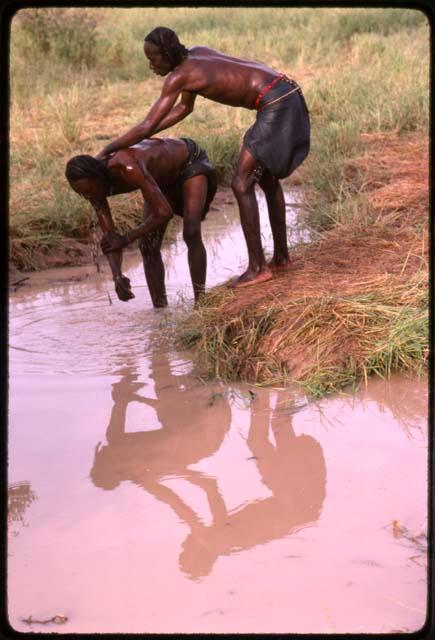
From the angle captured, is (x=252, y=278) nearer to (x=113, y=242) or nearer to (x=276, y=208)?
(x=276, y=208)

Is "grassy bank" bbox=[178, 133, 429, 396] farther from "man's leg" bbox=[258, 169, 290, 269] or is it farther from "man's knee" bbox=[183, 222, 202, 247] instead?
"man's knee" bbox=[183, 222, 202, 247]

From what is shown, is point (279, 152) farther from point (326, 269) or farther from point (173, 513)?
point (173, 513)

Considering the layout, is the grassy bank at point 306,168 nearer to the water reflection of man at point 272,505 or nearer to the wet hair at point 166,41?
the water reflection of man at point 272,505

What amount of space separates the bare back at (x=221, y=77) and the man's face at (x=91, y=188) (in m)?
0.62

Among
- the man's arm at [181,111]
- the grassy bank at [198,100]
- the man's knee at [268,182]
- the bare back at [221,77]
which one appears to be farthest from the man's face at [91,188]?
the grassy bank at [198,100]

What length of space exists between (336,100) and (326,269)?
5356mm

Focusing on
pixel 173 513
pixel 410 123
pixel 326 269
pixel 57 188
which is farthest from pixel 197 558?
pixel 410 123

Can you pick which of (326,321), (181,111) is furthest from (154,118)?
(326,321)

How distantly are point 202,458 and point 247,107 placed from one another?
2.13 metres

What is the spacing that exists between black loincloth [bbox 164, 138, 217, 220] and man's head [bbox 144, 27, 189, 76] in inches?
22.5

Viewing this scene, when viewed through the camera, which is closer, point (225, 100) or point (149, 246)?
point (225, 100)

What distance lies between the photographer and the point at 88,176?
184 inches

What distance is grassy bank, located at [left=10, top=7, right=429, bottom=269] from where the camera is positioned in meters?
7.03

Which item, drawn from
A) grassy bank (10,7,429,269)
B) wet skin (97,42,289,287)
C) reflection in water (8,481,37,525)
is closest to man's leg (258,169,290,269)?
wet skin (97,42,289,287)
